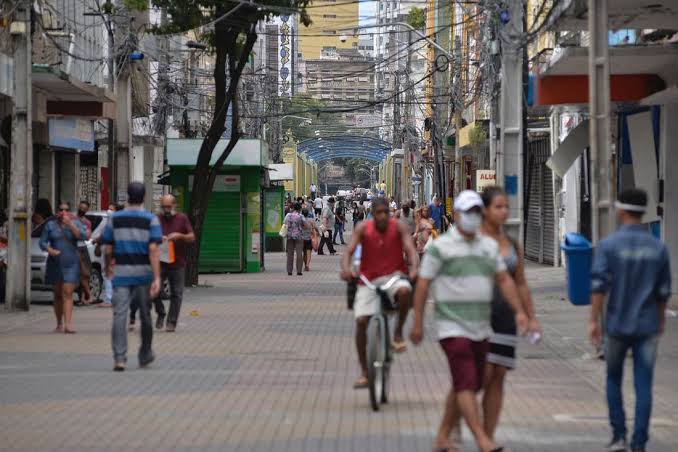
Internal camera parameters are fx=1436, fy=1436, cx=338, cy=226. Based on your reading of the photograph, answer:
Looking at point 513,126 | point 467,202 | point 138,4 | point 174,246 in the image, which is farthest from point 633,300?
point 138,4

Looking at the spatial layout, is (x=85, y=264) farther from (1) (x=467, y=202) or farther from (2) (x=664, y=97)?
Result: (1) (x=467, y=202)

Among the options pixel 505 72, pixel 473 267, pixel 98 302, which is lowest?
pixel 98 302

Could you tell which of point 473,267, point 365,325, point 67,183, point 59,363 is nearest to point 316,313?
point 59,363

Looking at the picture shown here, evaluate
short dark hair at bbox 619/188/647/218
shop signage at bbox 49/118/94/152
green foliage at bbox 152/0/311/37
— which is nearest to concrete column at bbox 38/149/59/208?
shop signage at bbox 49/118/94/152

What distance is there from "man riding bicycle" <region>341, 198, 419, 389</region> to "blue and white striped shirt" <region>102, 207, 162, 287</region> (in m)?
2.62

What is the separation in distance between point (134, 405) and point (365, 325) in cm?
207

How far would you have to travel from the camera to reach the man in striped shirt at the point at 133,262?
1406 cm

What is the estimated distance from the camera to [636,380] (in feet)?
30.5

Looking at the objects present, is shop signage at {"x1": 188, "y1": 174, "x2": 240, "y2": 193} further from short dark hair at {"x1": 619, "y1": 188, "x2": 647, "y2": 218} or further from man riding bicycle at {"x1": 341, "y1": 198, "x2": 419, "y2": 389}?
short dark hair at {"x1": 619, "y1": 188, "x2": 647, "y2": 218}

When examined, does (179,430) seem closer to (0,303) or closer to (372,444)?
(372,444)

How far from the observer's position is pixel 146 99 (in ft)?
152

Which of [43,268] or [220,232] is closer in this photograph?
[43,268]

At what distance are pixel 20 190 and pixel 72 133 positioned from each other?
1378 cm

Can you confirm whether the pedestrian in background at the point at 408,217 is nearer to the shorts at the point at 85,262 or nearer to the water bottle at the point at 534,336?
the shorts at the point at 85,262
